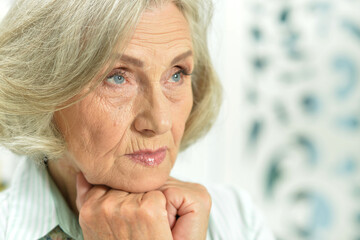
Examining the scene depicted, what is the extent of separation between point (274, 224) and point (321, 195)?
30 centimetres

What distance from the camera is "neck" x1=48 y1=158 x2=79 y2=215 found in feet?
3.78

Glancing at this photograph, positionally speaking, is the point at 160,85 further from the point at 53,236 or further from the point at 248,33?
the point at 248,33

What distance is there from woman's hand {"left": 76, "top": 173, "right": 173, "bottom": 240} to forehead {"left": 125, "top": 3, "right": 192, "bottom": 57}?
32 centimetres

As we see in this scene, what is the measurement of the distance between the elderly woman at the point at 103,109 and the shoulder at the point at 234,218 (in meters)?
0.20

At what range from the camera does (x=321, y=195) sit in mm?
2486

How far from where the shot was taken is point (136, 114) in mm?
972

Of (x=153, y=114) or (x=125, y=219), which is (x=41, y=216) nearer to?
(x=125, y=219)

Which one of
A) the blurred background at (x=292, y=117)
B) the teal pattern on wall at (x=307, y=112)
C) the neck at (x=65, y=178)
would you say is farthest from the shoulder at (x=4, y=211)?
the teal pattern on wall at (x=307, y=112)

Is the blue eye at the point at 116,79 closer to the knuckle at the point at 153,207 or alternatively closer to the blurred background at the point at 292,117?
the knuckle at the point at 153,207

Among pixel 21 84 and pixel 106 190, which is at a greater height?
pixel 21 84

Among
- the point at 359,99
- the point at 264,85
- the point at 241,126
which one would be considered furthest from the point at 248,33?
the point at 359,99

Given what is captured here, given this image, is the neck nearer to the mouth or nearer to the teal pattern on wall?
the mouth

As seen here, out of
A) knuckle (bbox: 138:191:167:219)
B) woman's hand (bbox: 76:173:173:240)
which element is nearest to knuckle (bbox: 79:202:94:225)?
woman's hand (bbox: 76:173:173:240)

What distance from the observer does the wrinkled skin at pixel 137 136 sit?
0.96 meters
